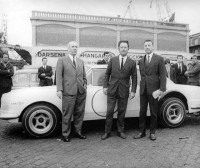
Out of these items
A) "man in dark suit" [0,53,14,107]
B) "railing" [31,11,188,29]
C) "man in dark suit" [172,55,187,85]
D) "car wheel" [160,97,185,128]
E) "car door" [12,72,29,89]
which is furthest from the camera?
"railing" [31,11,188,29]

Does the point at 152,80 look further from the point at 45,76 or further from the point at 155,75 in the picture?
the point at 45,76

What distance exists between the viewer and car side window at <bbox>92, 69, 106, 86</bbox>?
5061 mm

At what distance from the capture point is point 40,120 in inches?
184

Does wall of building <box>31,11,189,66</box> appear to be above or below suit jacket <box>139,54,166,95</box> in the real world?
above

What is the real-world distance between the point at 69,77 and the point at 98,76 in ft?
2.76

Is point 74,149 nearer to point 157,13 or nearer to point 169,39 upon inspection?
point 169,39

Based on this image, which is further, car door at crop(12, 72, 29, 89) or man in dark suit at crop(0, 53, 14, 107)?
car door at crop(12, 72, 29, 89)

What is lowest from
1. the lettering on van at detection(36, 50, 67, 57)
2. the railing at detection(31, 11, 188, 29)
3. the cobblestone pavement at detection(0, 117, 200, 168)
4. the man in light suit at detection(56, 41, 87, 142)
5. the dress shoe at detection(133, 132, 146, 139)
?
the cobblestone pavement at detection(0, 117, 200, 168)

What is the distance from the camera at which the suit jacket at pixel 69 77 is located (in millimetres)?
4426

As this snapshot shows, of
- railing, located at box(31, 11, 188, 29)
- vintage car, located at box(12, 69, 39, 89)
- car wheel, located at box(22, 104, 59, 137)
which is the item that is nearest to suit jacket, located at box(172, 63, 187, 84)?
car wheel, located at box(22, 104, 59, 137)

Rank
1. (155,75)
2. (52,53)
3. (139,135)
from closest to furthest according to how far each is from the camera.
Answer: (155,75)
(139,135)
(52,53)

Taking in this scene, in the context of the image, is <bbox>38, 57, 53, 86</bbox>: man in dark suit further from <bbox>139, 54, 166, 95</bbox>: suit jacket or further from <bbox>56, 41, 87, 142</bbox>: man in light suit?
<bbox>139, 54, 166, 95</bbox>: suit jacket

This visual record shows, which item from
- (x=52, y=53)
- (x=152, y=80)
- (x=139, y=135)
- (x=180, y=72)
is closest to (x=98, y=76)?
(x=152, y=80)

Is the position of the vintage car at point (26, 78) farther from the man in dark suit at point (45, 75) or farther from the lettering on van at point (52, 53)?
the lettering on van at point (52, 53)
